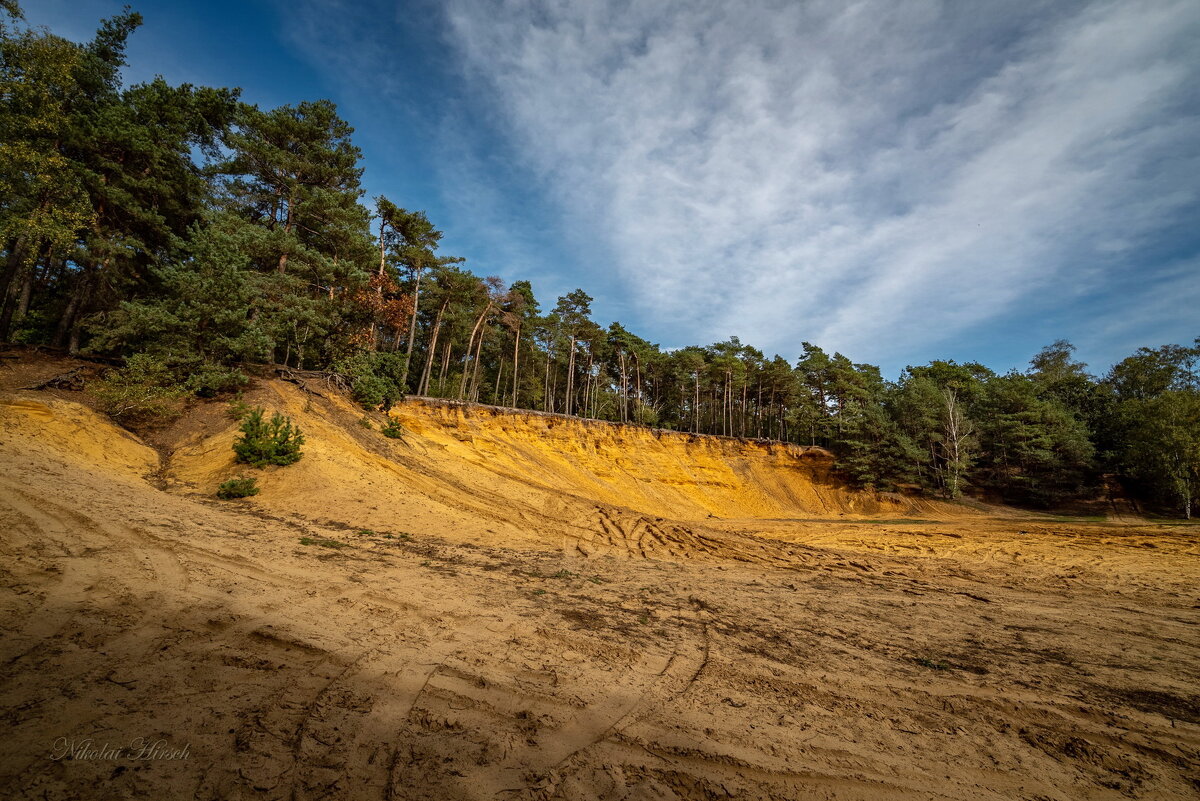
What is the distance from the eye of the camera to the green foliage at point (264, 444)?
10984 mm

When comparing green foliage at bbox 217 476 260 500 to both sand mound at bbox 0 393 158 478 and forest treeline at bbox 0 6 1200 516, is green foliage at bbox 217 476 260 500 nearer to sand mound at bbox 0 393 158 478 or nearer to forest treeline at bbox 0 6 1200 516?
sand mound at bbox 0 393 158 478

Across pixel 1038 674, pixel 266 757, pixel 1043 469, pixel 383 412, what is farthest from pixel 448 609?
pixel 1043 469

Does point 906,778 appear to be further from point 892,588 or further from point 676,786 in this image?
point 892,588

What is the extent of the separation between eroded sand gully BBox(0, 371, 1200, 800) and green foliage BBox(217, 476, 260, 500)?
0.93 feet

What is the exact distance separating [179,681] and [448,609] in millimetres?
2604

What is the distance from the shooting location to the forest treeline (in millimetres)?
12961

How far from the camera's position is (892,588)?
357 inches

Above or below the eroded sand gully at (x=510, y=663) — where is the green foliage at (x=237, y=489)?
above
